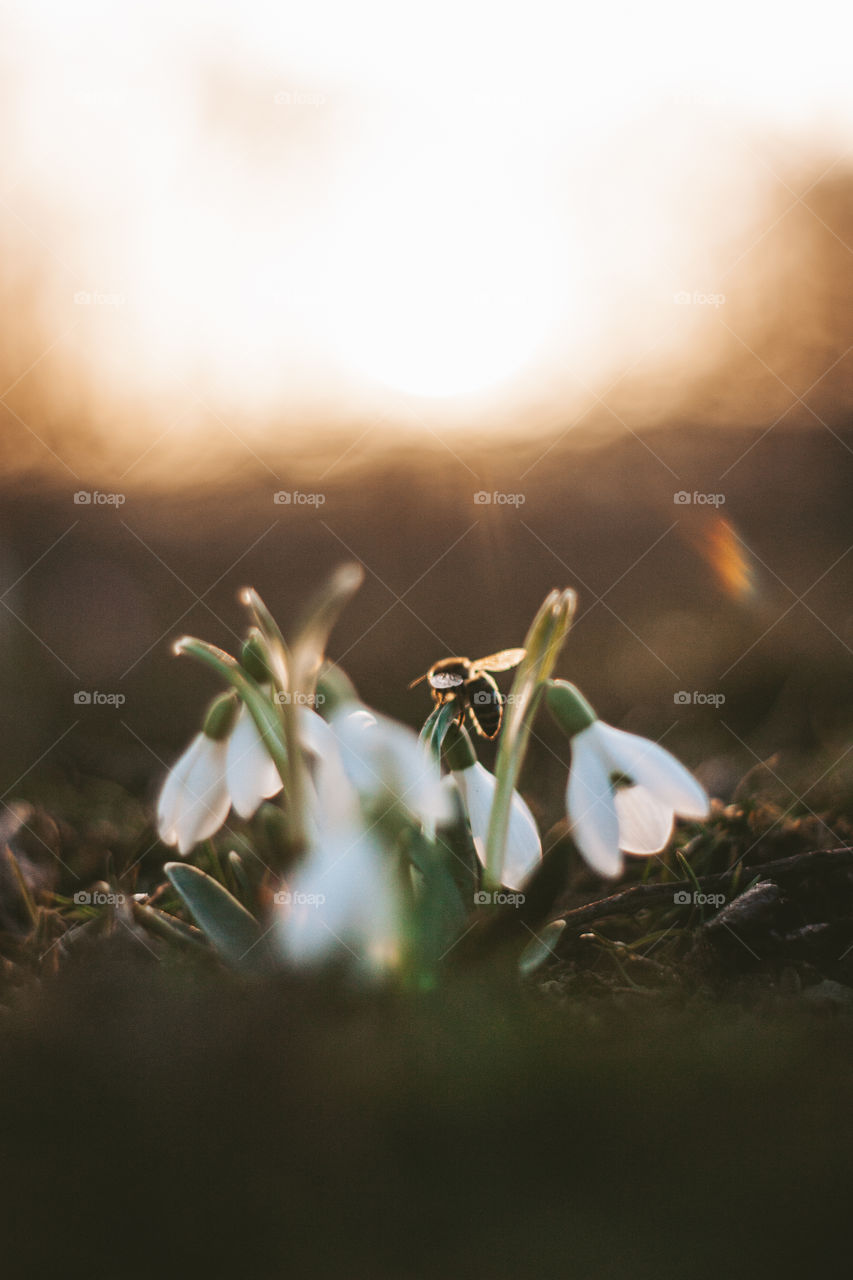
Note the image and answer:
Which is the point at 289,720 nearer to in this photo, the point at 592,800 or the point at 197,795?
the point at 197,795

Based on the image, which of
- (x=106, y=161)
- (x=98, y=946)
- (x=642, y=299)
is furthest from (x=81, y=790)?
(x=642, y=299)

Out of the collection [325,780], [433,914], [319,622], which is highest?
[319,622]

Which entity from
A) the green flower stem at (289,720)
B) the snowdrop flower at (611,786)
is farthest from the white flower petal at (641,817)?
the green flower stem at (289,720)

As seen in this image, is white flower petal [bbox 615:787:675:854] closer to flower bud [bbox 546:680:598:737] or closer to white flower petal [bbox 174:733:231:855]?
flower bud [bbox 546:680:598:737]

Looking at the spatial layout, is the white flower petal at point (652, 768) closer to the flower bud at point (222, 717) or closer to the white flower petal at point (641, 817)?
the white flower petal at point (641, 817)

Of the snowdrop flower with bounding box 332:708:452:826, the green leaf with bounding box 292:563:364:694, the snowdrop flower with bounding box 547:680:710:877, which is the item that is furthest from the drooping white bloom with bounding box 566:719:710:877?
the green leaf with bounding box 292:563:364:694

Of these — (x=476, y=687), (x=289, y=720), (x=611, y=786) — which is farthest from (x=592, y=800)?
(x=289, y=720)
